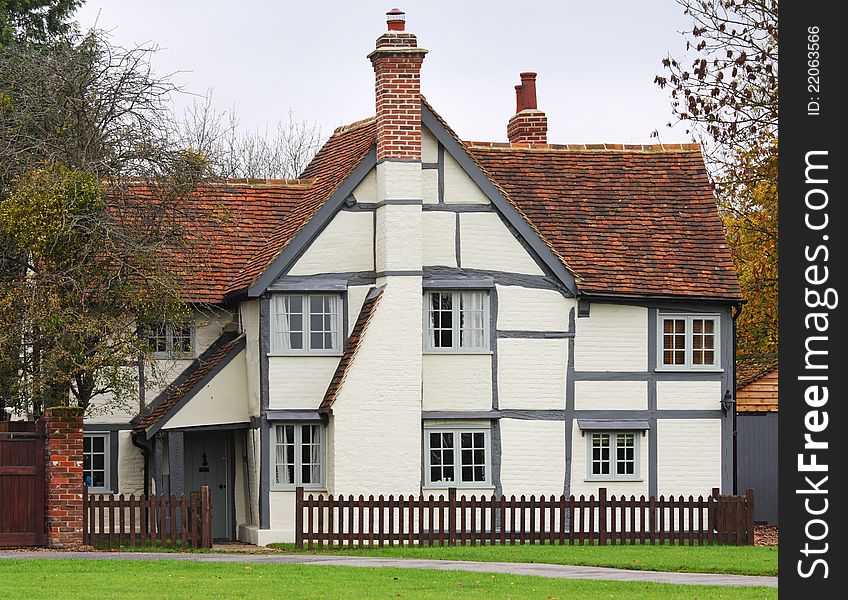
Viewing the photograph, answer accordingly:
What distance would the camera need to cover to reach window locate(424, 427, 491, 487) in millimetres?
28062

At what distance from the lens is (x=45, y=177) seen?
2391 cm

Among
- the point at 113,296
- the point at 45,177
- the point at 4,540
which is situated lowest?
the point at 4,540

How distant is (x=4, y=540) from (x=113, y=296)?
4.28 m

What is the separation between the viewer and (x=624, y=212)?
101 feet

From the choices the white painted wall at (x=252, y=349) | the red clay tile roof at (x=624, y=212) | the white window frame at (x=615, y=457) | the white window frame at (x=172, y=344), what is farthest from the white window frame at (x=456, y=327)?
the white window frame at (x=172, y=344)

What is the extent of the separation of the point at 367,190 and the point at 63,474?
7.92m

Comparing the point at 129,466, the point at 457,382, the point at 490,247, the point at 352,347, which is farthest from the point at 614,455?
the point at 129,466

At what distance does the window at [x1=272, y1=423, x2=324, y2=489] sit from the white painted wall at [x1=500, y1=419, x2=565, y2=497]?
11.4ft

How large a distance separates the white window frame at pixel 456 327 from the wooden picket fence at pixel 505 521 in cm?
277

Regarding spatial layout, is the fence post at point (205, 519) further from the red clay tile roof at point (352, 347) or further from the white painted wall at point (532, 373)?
Answer: the white painted wall at point (532, 373)

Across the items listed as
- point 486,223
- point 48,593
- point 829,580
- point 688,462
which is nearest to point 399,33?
point 486,223

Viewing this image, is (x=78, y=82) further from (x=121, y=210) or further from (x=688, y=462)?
(x=688, y=462)

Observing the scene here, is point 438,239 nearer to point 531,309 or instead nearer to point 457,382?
point 531,309

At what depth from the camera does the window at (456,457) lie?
2806 cm
